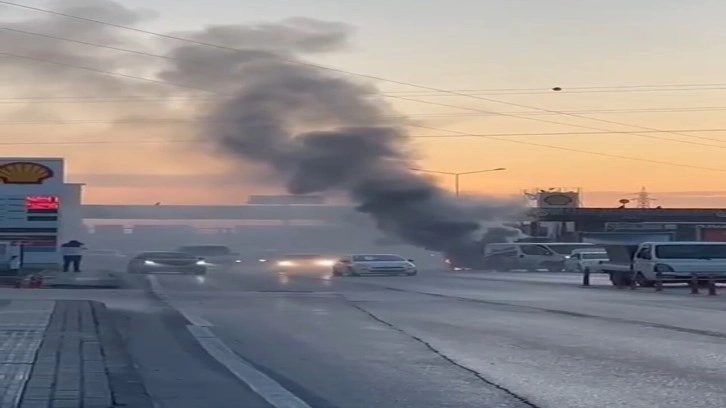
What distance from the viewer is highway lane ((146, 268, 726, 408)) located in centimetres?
1263

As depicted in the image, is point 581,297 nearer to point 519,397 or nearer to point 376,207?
point 519,397

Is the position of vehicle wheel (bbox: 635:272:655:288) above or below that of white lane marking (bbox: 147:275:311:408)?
above

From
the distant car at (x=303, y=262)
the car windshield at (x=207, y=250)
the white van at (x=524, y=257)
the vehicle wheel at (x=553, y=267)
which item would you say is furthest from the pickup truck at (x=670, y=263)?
the car windshield at (x=207, y=250)

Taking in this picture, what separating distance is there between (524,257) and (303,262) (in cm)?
1347

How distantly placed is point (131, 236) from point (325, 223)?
45.9 m

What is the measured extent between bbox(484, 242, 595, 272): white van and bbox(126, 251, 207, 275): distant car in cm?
2050

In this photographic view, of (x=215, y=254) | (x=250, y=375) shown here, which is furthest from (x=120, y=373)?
(x=215, y=254)

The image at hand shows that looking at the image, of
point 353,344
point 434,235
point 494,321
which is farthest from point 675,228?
point 353,344

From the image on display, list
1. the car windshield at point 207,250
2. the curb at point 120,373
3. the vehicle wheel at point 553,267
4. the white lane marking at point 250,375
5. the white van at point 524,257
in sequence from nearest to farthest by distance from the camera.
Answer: the curb at point 120,373, the white lane marking at point 250,375, the vehicle wheel at point 553,267, the white van at point 524,257, the car windshield at point 207,250

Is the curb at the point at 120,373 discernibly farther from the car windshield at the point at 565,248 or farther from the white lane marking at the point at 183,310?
the car windshield at the point at 565,248

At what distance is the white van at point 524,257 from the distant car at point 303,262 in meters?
9.82

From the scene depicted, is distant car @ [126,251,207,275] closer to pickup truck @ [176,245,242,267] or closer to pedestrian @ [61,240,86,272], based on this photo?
pedestrian @ [61,240,86,272]

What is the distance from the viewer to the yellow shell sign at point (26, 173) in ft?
196

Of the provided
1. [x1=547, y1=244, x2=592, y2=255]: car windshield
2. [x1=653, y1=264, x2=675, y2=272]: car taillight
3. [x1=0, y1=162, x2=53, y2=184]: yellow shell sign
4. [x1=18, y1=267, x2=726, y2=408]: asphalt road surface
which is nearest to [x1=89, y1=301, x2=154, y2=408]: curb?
[x1=18, y1=267, x2=726, y2=408]: asphalt road surface
